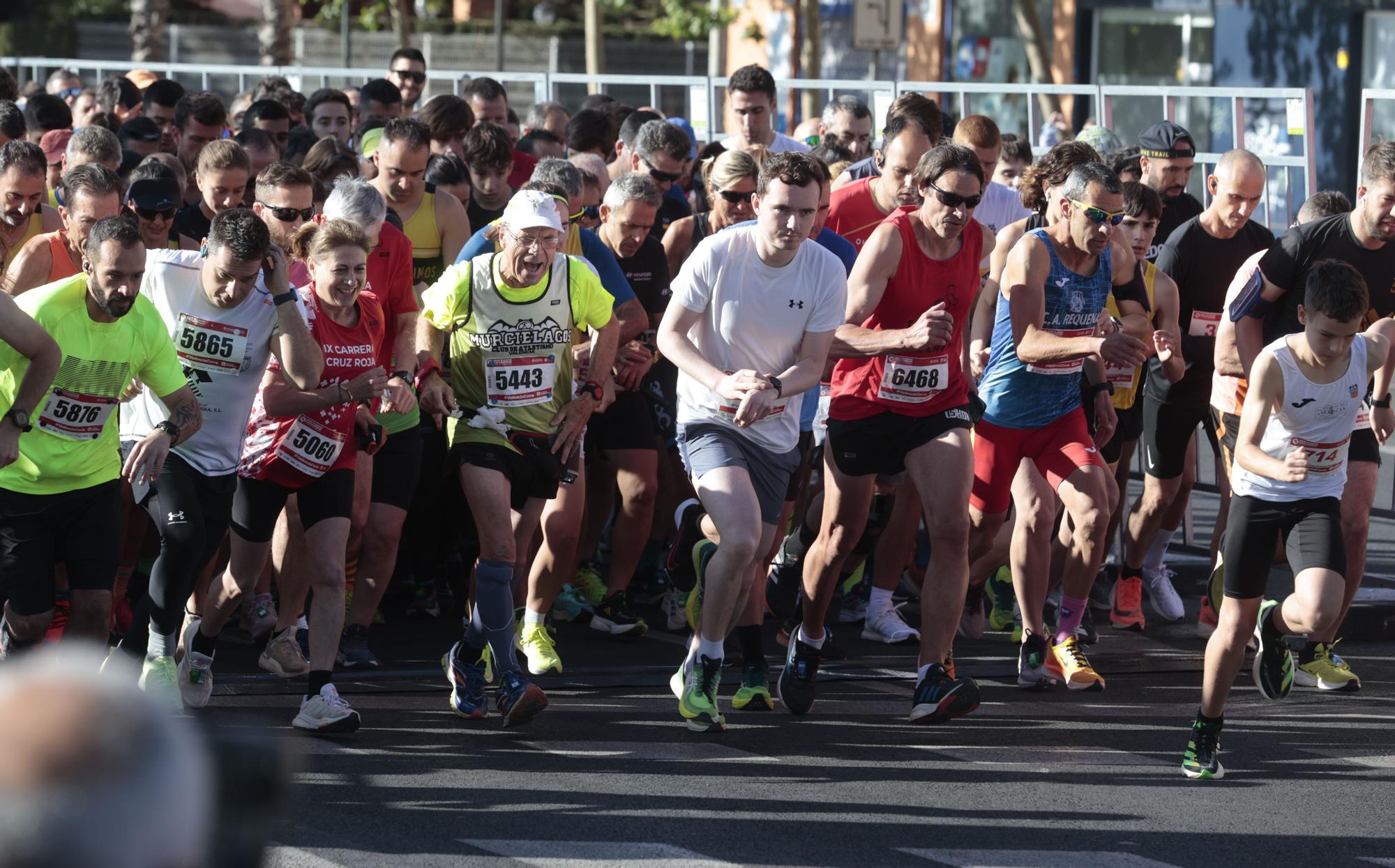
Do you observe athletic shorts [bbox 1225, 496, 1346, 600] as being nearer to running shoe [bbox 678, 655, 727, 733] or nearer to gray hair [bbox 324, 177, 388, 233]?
running shoe [bbox 678, 655, 727, 733]

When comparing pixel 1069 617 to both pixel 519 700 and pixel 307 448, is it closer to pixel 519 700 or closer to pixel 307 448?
pixel 519 700

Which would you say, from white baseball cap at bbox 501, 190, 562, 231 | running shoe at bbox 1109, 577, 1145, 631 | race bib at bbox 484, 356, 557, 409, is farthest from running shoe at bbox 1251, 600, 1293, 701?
white baseball cap at bbox 501, 190, 562, 231

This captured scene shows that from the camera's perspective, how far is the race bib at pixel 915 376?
6.94m

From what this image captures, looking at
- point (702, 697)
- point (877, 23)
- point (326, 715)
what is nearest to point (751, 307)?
point (702, 697)

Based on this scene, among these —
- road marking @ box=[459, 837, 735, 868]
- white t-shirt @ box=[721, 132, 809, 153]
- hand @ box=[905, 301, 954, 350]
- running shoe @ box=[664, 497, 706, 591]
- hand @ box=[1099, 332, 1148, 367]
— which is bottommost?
road marking @ box=[459, 837, 735, 868]

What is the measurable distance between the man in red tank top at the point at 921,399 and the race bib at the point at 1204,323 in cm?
209

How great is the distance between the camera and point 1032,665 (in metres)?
7.48

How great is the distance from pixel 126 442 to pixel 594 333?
1.74m

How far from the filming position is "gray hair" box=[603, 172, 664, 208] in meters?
8.09

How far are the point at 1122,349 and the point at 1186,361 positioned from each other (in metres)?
2.12

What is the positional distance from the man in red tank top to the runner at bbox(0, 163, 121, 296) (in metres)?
2.72

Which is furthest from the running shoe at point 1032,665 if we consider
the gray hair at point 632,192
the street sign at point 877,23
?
the street sign at point 877,23

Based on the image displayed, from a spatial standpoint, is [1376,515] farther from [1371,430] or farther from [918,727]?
[918,727]

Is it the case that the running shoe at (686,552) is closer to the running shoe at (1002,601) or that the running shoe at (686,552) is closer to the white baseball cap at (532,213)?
the white baseball cap at (532,213)
